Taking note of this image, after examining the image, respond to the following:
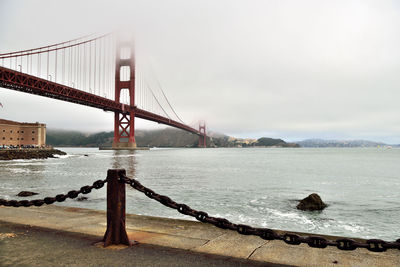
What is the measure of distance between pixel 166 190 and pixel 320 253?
1201cm

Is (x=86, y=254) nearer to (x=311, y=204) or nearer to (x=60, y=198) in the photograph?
(x=60, y=198)

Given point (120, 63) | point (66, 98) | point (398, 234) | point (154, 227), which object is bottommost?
point (398, 234)

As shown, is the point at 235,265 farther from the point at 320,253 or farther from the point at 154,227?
the point at 154,227

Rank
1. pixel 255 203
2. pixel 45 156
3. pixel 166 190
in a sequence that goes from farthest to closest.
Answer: pixel 45 156, pixel 166 190, pixel 255 203

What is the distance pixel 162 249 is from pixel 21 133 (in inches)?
3095

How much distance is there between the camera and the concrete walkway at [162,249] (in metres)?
2.73

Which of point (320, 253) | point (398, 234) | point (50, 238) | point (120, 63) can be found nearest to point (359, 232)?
point (398, 234)

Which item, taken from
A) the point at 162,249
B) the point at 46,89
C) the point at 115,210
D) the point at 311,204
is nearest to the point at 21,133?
the point at 46,89


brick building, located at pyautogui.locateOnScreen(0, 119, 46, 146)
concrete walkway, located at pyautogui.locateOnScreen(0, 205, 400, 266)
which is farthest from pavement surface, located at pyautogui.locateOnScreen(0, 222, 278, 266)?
brick building, located at pyautogui.locateOnScreen(0, 119, 46, 146)

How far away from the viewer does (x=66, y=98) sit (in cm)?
4638

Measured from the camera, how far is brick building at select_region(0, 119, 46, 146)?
6688 centimetres

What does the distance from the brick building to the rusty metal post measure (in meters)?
75.0

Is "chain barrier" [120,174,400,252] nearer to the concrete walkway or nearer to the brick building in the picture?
the concrete walkway

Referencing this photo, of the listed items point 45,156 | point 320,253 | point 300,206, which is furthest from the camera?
point 45,156
